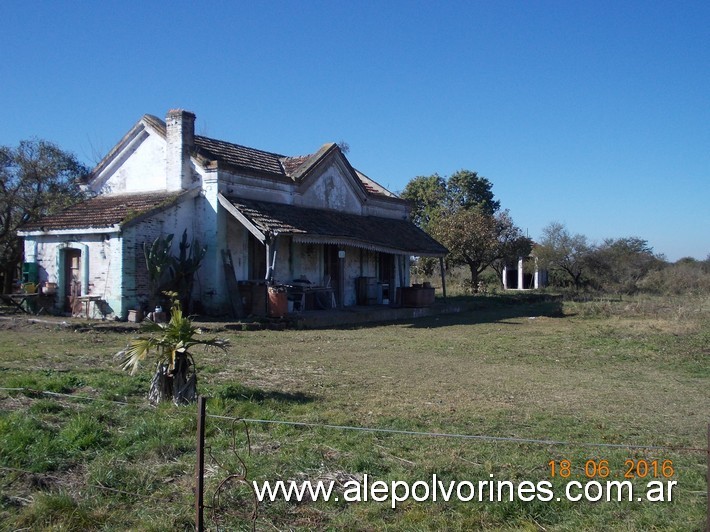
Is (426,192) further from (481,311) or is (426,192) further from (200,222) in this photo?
(200,222)

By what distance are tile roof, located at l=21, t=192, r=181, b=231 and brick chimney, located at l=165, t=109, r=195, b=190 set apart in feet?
1.89

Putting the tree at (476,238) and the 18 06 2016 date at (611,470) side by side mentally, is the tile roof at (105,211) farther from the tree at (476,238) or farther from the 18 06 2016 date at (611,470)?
the tree at (476,238)

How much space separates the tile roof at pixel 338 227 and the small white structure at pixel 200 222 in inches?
2.8

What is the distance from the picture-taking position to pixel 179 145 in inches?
850

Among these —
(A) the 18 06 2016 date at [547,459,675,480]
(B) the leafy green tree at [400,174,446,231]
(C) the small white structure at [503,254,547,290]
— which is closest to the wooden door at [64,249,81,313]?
(A) the 18 06 2016 date at [547,459,675,480]

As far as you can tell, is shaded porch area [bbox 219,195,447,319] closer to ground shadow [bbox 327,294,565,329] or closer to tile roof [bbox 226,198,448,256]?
tile roof [bbox 226,198,448,256]

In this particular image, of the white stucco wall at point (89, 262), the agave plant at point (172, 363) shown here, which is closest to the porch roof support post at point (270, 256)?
the white stucco wall at point (89, 262)

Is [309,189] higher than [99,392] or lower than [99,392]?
higher

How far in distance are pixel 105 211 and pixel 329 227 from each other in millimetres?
7482

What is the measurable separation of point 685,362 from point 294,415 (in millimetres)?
9834

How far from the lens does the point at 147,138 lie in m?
23.0

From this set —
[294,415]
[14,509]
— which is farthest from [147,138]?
[14,509]

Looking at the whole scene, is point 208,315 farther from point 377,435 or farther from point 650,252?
point 650,252

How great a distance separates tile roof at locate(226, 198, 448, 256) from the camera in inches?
818
